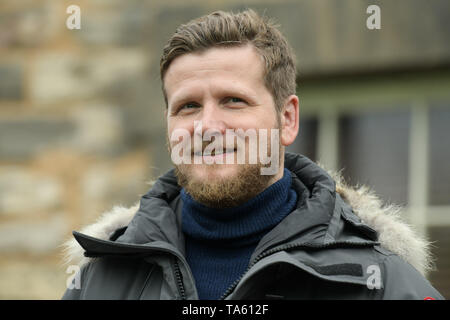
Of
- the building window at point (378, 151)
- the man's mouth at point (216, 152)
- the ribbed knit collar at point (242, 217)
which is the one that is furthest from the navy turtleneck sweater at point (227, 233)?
the building window at point (378, 151)

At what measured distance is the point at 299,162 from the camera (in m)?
2.29

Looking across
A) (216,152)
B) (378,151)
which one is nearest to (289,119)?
(216,152)

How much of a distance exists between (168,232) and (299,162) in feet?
1.80

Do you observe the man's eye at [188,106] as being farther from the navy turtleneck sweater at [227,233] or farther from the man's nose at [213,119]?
the navy turtleneck sweater at [227,233]

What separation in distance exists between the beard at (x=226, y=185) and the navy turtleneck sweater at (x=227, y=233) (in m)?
0.03

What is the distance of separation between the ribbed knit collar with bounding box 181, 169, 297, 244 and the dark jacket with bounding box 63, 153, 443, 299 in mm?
55

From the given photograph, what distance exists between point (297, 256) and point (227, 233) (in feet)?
0.98

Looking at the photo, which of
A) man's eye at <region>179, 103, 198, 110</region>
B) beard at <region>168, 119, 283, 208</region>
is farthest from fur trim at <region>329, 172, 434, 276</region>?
man's eye at <region>179, 103, 198, 110</region>

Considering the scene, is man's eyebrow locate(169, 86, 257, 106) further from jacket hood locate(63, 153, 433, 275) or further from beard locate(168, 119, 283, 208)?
jacket hood locate(63, 153, 433, 275)

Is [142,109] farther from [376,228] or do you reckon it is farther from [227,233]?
[376,228]

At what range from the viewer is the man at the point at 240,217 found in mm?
1794

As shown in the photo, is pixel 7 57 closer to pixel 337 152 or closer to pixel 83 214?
pixel 83 214

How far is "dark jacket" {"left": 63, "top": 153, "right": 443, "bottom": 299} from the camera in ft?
5.77
